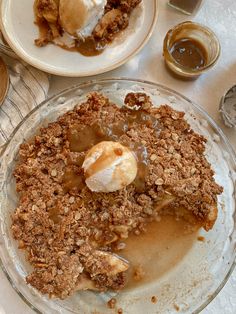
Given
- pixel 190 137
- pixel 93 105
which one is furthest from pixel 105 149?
pixel 190 137

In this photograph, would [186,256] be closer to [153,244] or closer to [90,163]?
A: [153,244]

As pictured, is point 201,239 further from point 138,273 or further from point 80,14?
point 80,14

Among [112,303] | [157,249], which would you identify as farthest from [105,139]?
[112,303]

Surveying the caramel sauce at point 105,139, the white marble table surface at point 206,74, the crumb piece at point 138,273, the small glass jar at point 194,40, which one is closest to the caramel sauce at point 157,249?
the crumb piece at point 138,273

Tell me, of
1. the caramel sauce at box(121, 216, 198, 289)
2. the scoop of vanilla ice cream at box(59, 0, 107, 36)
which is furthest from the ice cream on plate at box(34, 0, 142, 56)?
the caramel sauce at box(121, 216, 198, 289)

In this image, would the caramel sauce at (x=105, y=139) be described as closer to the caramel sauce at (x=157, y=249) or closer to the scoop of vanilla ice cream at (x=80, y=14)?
the caramel sauce at (x=157, y=249)
